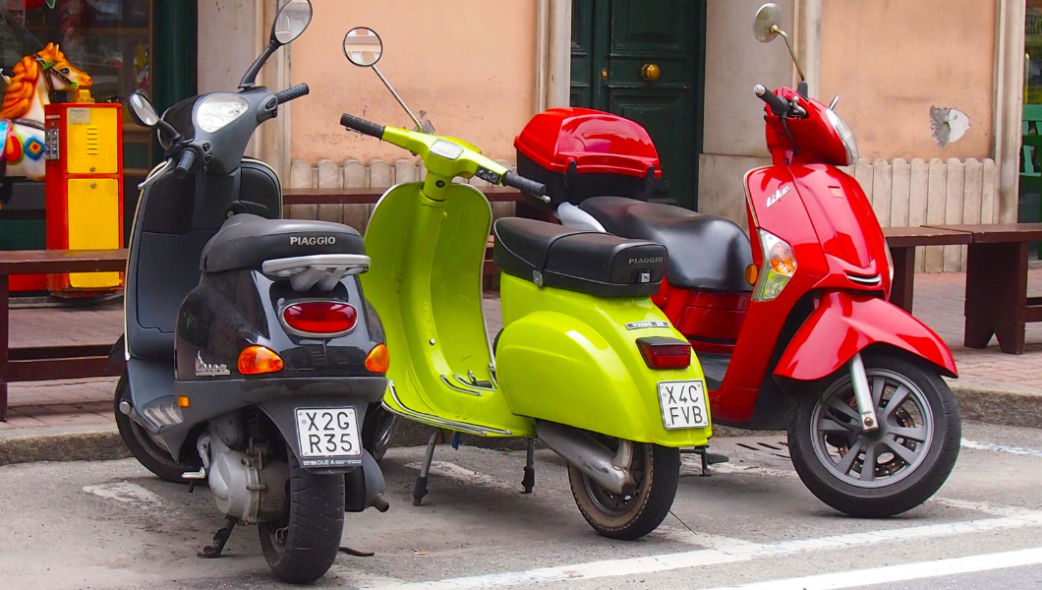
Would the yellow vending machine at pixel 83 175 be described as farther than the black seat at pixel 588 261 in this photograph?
Yes

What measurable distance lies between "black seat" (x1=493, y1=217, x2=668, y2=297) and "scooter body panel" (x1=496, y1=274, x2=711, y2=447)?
5 cm

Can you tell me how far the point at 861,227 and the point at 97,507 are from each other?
2921mm

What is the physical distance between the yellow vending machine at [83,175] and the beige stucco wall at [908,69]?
5578 millimetres

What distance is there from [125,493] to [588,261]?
192 centimetres

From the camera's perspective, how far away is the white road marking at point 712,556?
14.4 feet

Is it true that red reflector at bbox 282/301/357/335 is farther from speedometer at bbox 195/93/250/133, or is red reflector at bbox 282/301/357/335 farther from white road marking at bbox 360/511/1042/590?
speedometer at bbox 195/93/250/133

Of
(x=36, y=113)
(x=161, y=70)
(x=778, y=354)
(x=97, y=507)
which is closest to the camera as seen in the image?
(x=97, y=507)

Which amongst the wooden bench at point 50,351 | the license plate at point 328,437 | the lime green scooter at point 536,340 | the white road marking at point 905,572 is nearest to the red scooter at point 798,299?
the white road marking at point 905,572

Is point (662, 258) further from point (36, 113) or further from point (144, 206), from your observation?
point (36, 113)

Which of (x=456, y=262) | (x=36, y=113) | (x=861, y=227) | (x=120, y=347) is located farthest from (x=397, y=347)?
(x=36, y=113)

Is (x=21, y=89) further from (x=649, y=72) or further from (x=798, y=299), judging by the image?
(x=798, y=299)

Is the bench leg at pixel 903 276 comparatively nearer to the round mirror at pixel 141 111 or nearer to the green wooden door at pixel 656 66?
the green wooden door at pixel 656 66

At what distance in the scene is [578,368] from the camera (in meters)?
4.78

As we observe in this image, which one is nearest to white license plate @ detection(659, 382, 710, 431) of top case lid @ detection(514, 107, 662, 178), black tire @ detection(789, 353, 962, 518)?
black tire @ detection(789, 353, 962, 518)
